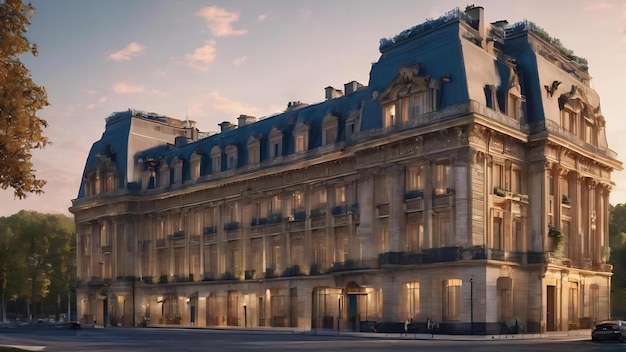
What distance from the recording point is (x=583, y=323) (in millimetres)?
65500

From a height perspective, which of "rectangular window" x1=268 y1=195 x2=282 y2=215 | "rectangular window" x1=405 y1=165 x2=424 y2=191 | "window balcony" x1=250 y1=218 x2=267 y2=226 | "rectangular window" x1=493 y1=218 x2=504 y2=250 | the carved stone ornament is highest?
the carved stone ornament

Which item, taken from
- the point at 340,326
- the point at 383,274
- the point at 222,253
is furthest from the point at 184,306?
the point at 383,274

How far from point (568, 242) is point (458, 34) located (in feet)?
64.7

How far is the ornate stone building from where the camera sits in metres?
57.7

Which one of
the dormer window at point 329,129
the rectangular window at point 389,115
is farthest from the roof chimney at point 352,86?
the rectangular window at point 389,115

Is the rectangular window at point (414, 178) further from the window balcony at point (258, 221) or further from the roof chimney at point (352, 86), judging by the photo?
the window balcony at point (258, 221)

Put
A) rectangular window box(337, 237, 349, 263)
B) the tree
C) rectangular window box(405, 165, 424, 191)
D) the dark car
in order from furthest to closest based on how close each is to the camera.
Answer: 1. rectangular window box(337, 237, 349, 263)
2. rectangular window box(405, 165, 424, 191)
3. the dark car
4. the tree

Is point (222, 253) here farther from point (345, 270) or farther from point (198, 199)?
point (345, 270)

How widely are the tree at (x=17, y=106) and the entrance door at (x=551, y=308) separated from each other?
42556 mm

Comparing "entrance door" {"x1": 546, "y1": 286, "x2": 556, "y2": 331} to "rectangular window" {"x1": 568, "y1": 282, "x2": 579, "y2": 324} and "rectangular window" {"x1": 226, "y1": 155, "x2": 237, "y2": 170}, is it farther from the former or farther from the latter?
"rectangular window" {"x1": 226, "y1": 155, "x2": 237, "y2": 170}

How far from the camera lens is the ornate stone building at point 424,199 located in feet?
189

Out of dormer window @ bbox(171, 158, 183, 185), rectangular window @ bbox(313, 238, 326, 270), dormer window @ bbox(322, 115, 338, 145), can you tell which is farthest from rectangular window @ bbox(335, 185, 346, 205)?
dormer window @ bbox(171, 158, 183, 185)

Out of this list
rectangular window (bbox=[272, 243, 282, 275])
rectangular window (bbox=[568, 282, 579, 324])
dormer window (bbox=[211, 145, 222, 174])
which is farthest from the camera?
dormer window (bbox=[211, 145, 222, 174])

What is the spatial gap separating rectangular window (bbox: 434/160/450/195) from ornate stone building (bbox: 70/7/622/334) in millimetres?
169
